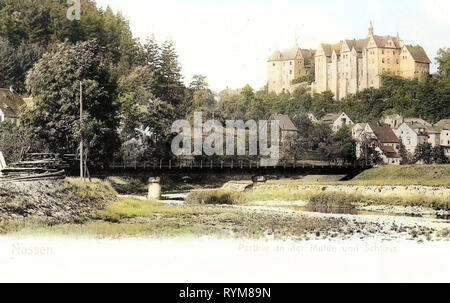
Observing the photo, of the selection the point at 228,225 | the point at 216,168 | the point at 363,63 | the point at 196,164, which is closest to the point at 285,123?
the point at 216,168

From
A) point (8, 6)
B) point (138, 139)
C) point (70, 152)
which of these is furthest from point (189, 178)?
point (8, 6)

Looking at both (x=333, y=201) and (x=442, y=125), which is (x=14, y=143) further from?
(x=442, y=125)

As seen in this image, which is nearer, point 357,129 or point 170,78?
point 170,78

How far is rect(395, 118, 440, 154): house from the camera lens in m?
18.7

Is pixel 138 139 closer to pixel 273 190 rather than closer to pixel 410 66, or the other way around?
pixel 273 190

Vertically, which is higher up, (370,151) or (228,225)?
(370,151)

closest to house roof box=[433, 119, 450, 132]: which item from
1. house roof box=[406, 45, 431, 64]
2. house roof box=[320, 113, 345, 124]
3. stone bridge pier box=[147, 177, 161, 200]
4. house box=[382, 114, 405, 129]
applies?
house box=[382, 114, 405, 129]

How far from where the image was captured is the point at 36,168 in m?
12.9

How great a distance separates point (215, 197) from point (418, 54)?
1082cm

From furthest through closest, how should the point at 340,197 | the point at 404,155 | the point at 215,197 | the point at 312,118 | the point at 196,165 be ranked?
the point at 312,118 → the point at 404,155 → the point at 340,197 → the point at 196,165 → the point at 215,197

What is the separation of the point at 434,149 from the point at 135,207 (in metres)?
8.00

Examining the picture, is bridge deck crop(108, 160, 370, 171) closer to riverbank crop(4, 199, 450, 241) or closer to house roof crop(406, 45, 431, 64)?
riverbank crop(4, 199, 450, 241)

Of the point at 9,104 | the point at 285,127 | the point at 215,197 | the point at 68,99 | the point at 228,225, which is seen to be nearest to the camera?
the point at 228,225

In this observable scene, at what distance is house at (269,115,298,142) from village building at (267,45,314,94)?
3.32 m
